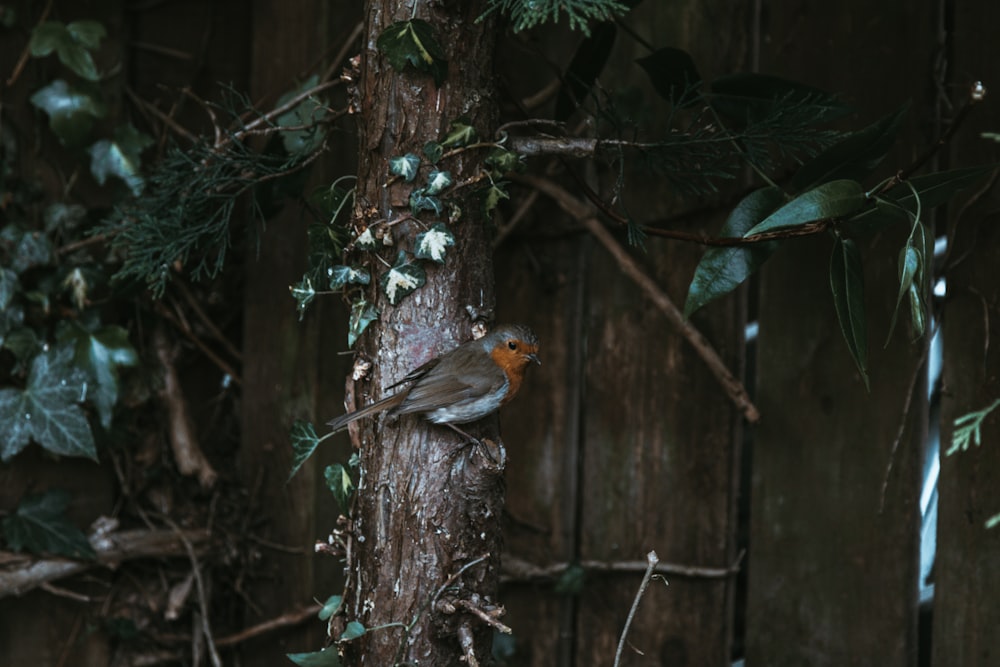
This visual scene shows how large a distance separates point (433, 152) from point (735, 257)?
0.55 metres

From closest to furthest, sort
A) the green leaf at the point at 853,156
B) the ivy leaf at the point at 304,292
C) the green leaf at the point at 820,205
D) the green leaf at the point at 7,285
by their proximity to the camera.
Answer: the green leaf at the point at 820,205 < the green leaf at the point at 853,156 < the ivy leaf at the point at 304,292 < the green leaf at the point at 7,285

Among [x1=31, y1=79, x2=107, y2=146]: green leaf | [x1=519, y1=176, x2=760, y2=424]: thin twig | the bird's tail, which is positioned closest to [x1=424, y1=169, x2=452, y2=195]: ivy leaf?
the bird's tail

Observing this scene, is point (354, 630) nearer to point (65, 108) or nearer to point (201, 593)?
point (201, 593)

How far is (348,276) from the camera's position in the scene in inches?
71.1

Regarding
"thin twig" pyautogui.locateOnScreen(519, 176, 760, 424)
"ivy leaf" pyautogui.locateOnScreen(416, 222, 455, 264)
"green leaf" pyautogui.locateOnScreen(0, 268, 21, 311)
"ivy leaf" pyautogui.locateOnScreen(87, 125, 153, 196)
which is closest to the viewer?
"ivy leaf" pyautogui.locateOnScreen(416, 222, 455, 264)

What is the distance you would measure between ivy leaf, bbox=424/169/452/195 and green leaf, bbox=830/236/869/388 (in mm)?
645

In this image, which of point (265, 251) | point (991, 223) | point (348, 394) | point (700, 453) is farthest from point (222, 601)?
point (991, 223)

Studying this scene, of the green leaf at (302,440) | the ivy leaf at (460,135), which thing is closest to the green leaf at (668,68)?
the ivy leaf at (460,135)

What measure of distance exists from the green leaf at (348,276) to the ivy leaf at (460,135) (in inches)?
10.2

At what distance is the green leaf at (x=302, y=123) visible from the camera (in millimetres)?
2204

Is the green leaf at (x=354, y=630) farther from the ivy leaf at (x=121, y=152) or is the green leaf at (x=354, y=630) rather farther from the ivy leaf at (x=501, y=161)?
the ivy leaf at (x=121, y=152)

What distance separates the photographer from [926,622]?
2.31m

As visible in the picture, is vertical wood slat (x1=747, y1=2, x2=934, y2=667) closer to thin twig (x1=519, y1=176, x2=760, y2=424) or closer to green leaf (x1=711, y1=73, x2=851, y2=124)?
thin twig (x1=519, y1=176, x2=760, y2=424)

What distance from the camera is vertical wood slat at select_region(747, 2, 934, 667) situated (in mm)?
2199
